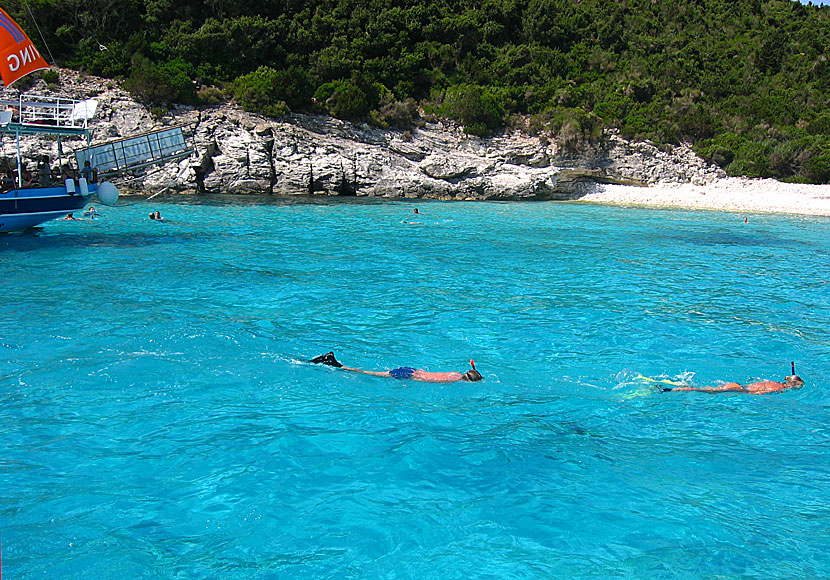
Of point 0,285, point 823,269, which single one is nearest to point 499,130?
point 823,269

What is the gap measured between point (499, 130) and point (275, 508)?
40.5m

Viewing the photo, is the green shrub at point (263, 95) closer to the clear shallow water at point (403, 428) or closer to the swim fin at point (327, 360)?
the clear shallow water at point (403, 428)

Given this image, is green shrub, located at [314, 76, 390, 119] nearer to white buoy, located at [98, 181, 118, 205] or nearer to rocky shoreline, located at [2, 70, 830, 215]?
rocky shoreline, located at [2, 70, 830, 215]

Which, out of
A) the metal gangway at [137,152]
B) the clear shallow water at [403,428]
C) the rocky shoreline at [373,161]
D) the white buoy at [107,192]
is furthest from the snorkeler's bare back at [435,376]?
the rocky shoreline at [373,161]

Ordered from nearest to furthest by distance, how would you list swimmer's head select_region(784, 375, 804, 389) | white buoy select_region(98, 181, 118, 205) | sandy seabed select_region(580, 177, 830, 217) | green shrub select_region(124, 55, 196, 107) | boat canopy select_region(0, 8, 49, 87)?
swimmer's head select_region(784, 375, 804, 389) < boat canopy select_region(0, 8, 49, 87) < white buoy select_region(98, 181, 118, 205) < sandy seabed select_region(580, 177, 830, 217) < green shrub select_region(124, 55, 196, 107)

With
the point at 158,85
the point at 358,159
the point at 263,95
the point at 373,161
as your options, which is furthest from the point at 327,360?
the point at 158,85

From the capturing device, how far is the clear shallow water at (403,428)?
5152mm

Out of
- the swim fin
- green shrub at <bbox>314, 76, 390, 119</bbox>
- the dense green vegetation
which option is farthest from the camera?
green shrub at <bbox>314, 76, 390, 119</bbox>

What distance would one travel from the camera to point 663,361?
991 cm

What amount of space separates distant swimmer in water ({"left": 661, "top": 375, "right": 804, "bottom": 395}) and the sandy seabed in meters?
28.9

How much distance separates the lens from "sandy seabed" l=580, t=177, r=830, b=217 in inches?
1383

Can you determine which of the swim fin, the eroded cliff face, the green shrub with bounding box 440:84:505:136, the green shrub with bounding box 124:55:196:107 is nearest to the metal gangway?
the eroded cliff face

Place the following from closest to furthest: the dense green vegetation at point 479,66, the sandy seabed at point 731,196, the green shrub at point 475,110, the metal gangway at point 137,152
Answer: the metal gangway at point 137,152, the sandy seabed at point 731,196, the dense green vegetation at point 479,66, the green shrub at point 475,110

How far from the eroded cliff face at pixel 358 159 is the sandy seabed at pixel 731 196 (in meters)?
1.38
